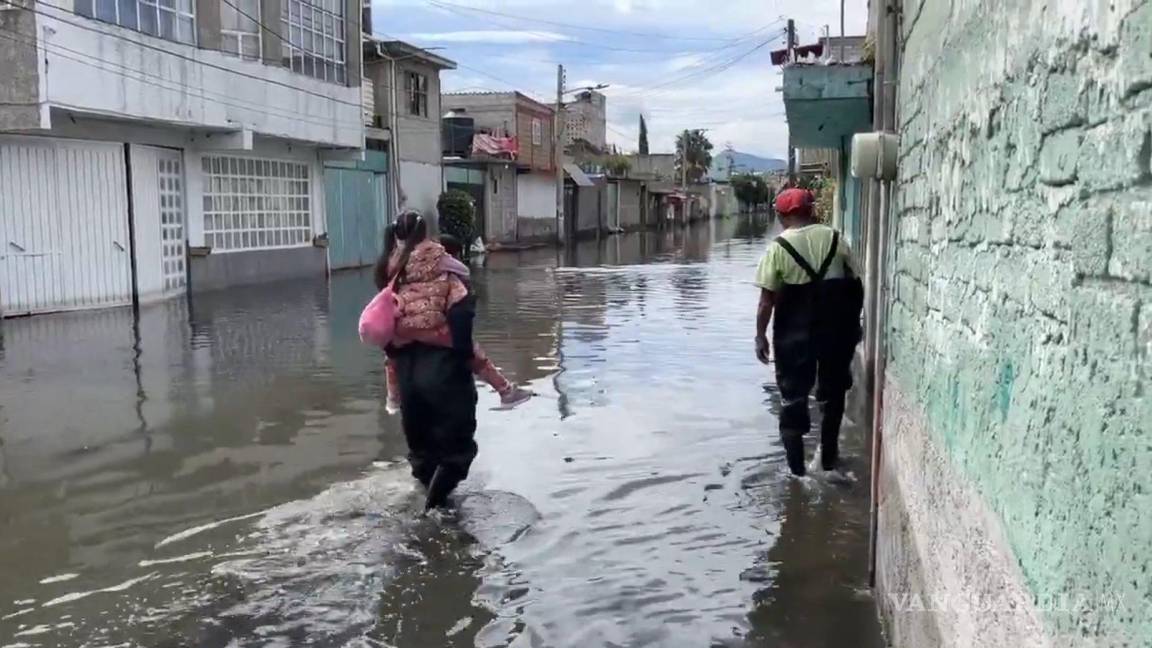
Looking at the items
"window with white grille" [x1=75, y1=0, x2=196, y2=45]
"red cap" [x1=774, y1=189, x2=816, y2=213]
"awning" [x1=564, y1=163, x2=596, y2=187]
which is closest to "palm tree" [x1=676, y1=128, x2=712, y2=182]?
"awning" [x1=564, y1=163, x2=596, y2=187]

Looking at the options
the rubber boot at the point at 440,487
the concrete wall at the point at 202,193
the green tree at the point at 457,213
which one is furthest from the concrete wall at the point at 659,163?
the rubber boot at the point at 440,487

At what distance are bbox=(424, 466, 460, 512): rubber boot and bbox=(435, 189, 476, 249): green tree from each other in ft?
75.3

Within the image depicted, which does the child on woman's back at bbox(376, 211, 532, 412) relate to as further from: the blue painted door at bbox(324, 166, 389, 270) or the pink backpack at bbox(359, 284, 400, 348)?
the blue painted door at bbox(324, 166, 389, 270)

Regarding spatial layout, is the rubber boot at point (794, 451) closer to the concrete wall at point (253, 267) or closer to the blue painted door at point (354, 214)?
the concrete wall at point (253, 267)

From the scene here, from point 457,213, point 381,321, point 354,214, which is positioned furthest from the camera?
point 457,213

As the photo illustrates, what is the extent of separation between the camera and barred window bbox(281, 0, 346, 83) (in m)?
20.3

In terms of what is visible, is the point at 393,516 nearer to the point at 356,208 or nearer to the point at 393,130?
the point at 356,208

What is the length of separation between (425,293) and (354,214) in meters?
21.2

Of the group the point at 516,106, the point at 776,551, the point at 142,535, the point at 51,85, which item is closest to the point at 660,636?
the point at 776,551

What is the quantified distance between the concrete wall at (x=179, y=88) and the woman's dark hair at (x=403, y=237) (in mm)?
9936

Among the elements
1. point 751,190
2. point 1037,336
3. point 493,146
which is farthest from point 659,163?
point 1037,336

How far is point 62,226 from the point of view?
49.3ft

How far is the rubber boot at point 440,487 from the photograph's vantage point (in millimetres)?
5457

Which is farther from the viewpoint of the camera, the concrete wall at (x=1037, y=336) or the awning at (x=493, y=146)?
the awning at (x=493, y=146)
